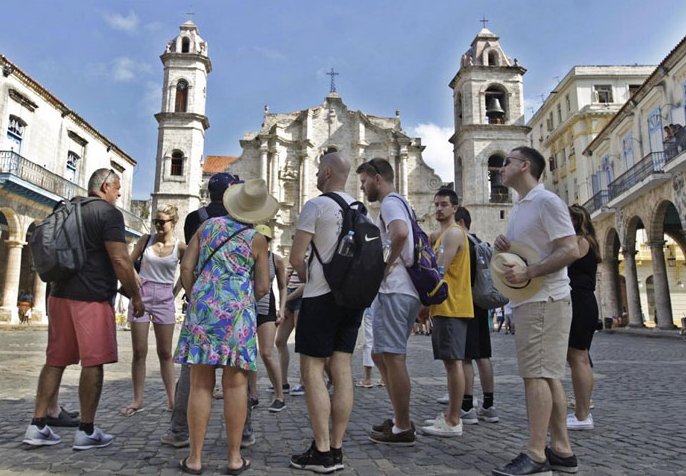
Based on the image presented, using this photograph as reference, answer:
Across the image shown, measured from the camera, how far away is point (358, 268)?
296cm

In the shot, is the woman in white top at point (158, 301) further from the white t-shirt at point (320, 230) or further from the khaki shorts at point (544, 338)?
the khaki shorts at point (544, 338)

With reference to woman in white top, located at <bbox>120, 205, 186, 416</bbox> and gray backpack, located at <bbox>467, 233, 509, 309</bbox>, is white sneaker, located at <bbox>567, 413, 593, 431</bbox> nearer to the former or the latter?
gray backpack, located at <bbox>467, 233, 509, 309</bbox>

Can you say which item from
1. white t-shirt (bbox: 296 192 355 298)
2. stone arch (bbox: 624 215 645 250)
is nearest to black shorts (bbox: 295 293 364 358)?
white t-shirt (bbox: 296 192 355 298)

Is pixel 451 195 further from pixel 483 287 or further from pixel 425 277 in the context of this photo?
pixel 425 277

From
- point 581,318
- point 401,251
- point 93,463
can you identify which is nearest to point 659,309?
point 581,318

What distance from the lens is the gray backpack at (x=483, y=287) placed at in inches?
176

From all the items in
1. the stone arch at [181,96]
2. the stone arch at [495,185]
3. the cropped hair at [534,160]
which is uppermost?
the stone arch at [181,96]

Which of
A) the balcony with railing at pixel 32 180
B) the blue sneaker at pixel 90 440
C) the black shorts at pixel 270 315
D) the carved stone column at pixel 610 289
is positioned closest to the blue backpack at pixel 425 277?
the black shorts at pixel 270 315

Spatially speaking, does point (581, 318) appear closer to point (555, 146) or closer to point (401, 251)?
point (401, 251)

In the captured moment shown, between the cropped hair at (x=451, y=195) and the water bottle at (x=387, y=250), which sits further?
the cropped hair at (x=451, y=195)

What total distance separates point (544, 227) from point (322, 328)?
139 centimetres

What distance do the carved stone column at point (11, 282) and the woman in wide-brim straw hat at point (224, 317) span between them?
18.6 metres

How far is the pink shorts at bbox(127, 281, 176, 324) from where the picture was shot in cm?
443

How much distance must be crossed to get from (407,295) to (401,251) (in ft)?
1.06
